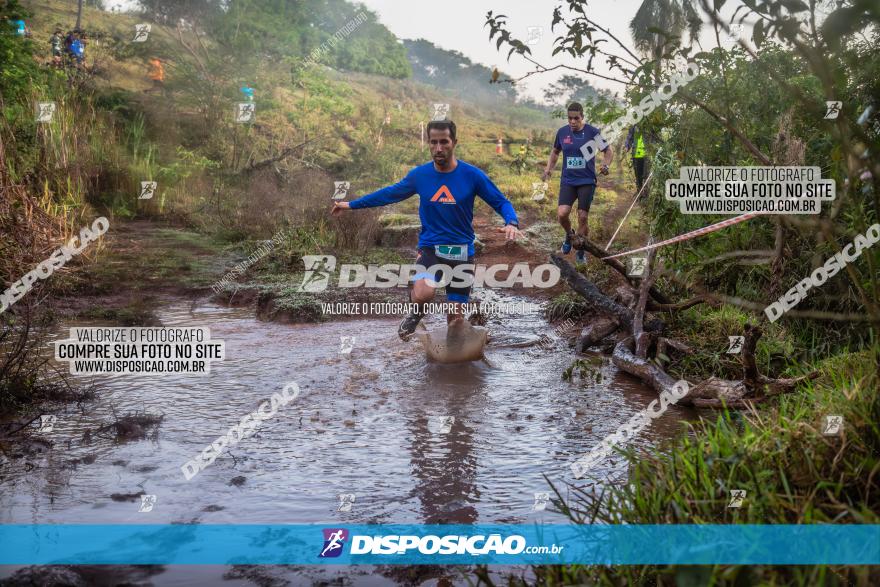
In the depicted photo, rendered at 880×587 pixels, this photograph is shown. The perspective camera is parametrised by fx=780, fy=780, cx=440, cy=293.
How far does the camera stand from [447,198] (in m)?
6.89

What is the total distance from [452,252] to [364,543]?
3672 millimetres

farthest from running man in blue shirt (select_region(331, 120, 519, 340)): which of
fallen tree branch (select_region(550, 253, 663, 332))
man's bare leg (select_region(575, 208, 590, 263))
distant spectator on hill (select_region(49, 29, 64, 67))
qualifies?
distant spectator on hill (select_region(49, 29, 64, 67))

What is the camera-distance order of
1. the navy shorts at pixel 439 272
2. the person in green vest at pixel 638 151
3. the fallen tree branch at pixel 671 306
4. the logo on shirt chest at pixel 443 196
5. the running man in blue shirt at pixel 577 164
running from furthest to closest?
the person in green vest at pixel 638 151
the running man in blue shirt at pixel 577 164
the navy shorts at pixel 439 272
the fallen tree branch at pixel 671 306
the logo on shirt chest at pixel 443 196

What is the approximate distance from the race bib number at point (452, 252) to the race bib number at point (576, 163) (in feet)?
13.9

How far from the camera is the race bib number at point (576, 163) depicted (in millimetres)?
10680

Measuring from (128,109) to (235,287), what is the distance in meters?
11.4

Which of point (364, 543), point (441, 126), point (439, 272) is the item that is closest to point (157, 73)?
point (439, 272)

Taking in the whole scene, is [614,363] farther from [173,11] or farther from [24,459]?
[173,11]

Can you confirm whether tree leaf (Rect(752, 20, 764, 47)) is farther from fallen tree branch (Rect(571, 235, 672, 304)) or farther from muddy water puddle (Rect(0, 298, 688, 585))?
fallen tree branch (Rect(571, 235, 672, 304))

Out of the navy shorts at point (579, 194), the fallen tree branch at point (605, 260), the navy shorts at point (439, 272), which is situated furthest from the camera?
the navy shorts at point (579, 194)

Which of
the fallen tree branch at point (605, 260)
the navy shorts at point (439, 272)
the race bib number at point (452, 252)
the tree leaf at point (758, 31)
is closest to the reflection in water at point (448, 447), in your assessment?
the navy shorts at point (439, 272)

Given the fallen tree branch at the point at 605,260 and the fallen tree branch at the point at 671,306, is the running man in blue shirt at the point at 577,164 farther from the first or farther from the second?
the fallen tree branch at the point at 671,306

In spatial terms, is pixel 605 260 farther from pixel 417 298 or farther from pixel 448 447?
pixel 448 447

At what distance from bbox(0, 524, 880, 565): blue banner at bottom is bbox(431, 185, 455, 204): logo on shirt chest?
3.57 m
